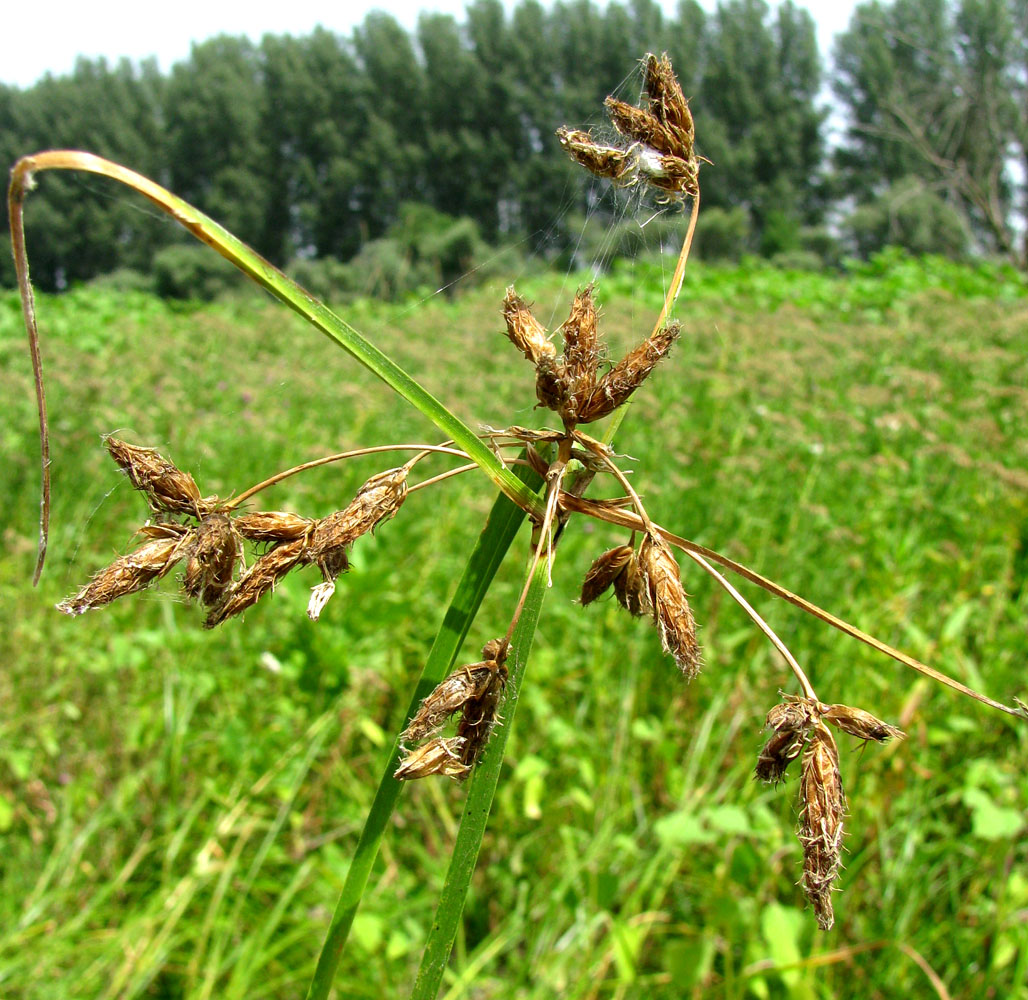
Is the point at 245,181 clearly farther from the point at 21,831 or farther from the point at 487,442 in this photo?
the point at 487,442

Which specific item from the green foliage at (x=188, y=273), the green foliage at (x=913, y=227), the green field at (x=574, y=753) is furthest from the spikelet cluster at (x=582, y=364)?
the green foliage at (x=913, y=227)

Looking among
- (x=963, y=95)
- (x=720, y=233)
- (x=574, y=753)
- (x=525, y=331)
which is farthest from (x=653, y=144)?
(x=720, y=233)

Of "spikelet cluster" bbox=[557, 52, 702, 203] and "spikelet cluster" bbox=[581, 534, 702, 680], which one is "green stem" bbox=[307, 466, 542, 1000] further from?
"spikelet cluster" bbox=[557, 52, 702, 203]

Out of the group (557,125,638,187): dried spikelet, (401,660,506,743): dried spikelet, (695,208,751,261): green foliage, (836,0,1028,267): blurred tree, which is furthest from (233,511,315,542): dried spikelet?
(695,208,751,261): green foliage

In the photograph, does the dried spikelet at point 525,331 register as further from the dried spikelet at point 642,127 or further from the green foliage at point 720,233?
the green foliage at point 720,233

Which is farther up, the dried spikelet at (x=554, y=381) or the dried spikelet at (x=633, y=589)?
the dried spikelet at (x=554, y=381)

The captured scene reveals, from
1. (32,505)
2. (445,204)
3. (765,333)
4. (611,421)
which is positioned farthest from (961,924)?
(445,204)

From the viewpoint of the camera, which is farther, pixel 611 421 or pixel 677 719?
pixel 677 719
